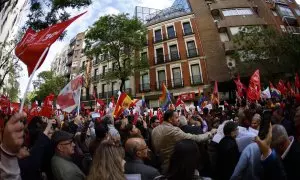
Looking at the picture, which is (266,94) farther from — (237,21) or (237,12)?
(237,12)

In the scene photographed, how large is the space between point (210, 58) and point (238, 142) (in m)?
23.7

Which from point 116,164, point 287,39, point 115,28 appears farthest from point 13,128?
point 115,28

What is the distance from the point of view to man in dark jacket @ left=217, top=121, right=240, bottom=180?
13.1 ft

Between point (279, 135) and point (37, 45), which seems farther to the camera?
point (37, 45)

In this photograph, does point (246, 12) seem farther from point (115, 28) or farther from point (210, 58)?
point (115, 28)

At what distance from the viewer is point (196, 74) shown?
2753 centimetres

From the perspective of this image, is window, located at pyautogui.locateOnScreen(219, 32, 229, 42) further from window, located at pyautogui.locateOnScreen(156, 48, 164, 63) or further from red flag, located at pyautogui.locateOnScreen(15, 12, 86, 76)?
red flag, located at pyautogui.locateOnScreen(15, 12, 86, 76)

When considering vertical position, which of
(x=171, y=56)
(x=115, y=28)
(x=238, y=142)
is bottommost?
(x=238, y=142)

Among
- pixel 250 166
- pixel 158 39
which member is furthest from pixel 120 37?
pixel 250 166

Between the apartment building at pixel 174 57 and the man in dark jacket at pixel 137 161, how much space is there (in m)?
23.1

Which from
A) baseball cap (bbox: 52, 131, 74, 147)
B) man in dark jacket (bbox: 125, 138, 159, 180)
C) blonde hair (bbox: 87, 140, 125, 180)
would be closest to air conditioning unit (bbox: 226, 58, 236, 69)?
man in dark jacket (bbox: 125, 138, 159, 180)

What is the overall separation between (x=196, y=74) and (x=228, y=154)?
78.6ft

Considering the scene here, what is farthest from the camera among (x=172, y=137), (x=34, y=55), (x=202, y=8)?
(x=202, y=8)

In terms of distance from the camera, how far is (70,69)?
49.3 metres
